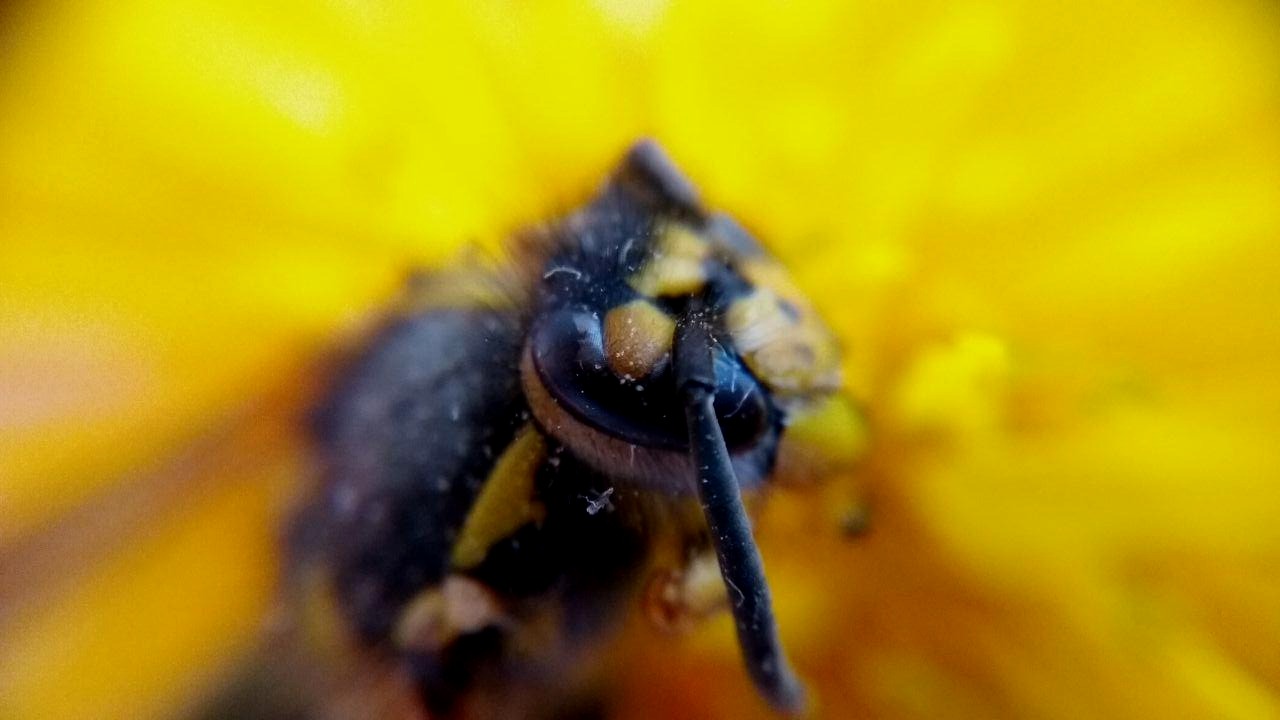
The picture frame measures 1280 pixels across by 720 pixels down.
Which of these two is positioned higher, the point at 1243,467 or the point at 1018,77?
the point at 1018,77

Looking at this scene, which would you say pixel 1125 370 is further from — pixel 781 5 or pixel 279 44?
pixel 279 44

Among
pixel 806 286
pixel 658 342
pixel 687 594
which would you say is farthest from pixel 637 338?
pixel 806 286

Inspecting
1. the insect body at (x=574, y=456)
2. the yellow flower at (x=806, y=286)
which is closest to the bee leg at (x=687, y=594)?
the insect body at (x=574, y=456)

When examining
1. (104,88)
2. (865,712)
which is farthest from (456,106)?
(865,712)

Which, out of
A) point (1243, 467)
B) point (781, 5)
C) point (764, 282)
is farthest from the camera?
point (781, 5)

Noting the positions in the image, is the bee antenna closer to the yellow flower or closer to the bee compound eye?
the bee compound eye

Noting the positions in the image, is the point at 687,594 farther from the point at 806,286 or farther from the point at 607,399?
the point at 806,286
